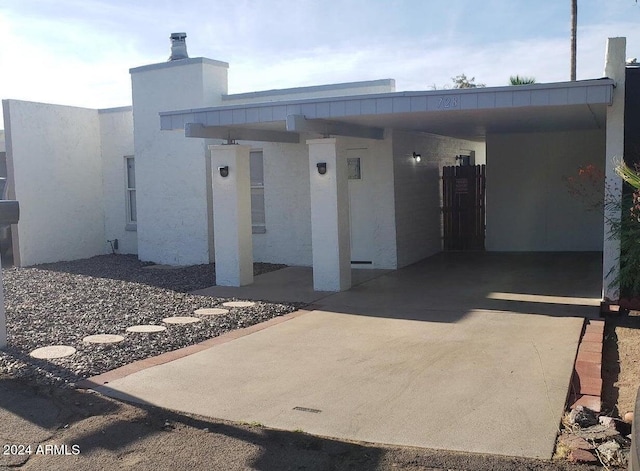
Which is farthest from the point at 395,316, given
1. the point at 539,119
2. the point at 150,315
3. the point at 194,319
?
the point at 539,119

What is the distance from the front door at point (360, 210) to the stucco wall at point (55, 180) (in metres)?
6.73

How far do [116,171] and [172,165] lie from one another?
242cm

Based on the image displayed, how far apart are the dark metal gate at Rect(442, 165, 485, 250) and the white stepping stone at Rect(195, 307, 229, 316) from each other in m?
8.04

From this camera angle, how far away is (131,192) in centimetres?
1617

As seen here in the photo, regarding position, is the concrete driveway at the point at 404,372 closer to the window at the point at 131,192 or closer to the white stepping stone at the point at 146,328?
the white stepping stone at the point at 146,328

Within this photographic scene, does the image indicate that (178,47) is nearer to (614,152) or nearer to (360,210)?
(360,210)

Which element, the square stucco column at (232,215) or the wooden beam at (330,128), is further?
the square stucco column at (232,215)

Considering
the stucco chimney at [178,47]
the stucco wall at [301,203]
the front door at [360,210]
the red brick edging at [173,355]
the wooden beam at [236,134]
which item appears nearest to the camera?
the red brick edging at [173,355]

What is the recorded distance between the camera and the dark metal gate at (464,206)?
1603 cm

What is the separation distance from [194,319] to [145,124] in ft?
23.5

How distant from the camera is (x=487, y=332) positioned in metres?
7.84

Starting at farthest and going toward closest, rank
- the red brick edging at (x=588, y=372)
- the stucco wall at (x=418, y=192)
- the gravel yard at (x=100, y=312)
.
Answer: the stucco wall at (x=418, y=192), the gravel yard at (x=100, y=312), the red brick edging at (x=588, y=372)

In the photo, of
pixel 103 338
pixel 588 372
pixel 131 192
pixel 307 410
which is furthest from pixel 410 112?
pixel 131 192

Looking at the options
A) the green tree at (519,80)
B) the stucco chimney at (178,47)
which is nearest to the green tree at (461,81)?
the green tree at (519,80)
